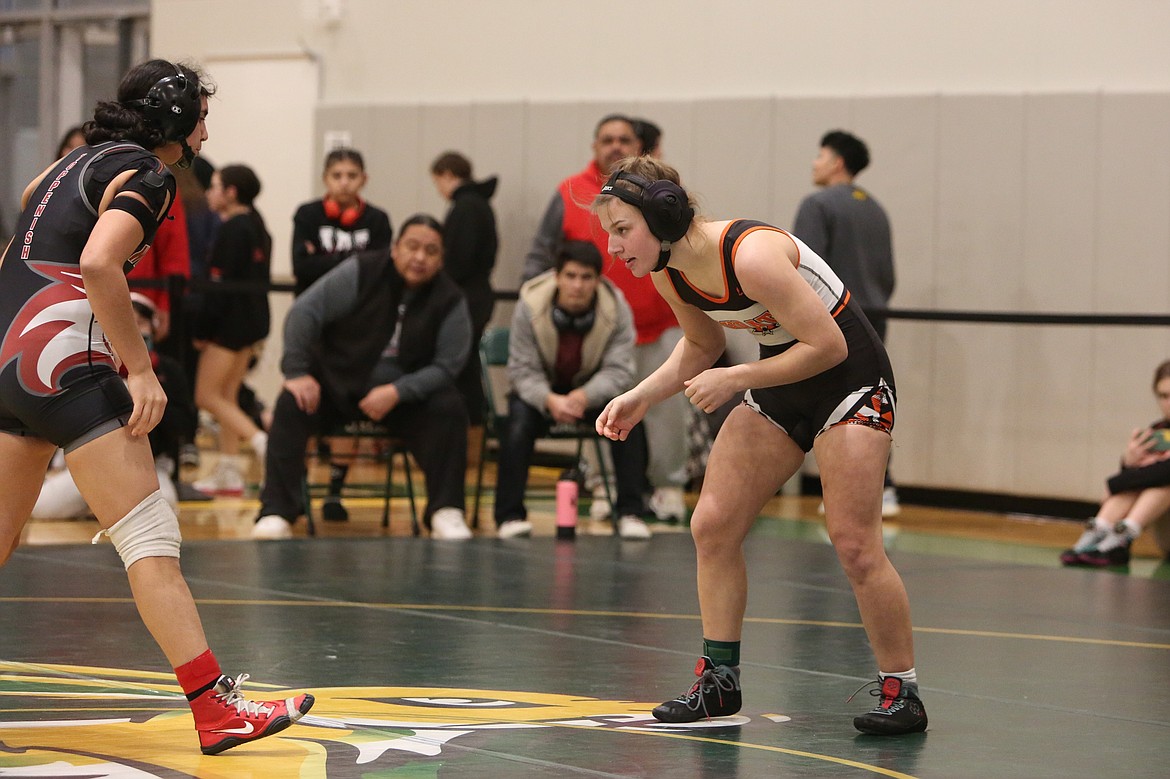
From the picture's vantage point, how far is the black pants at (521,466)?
749 cm

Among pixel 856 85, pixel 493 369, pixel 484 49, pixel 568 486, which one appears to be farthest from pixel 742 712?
pixel 484 49

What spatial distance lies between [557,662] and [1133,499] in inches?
149

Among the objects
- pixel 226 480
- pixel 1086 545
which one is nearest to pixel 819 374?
pixel 1086 545

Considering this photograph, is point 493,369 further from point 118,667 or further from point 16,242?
point 16,242

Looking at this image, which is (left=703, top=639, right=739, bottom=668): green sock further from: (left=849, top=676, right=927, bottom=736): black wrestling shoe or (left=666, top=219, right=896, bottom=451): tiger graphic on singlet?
(left=666, top=219, right=896, bottom=451): tiger graphic on singlet

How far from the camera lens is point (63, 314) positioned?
3.42 m

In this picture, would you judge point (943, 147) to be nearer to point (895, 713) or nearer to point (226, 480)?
point (226, 480)

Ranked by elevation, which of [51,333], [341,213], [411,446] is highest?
[341,213]

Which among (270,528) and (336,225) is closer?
(270,528)

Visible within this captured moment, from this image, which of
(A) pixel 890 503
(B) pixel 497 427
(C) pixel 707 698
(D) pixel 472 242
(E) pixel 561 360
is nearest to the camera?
(C) pixel 707 698

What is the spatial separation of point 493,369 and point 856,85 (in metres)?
3.02

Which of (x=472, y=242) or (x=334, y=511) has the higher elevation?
(x=472, y=242)

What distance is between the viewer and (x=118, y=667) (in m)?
4.34

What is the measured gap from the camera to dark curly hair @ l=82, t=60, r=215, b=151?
3.52 meters
